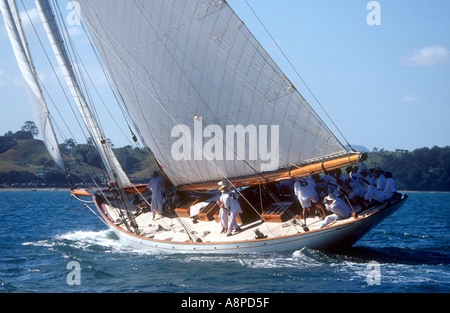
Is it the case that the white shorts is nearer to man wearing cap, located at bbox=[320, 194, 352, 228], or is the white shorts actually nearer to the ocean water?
man wearing cap, located at bbox=[320, 194, 352, 228]

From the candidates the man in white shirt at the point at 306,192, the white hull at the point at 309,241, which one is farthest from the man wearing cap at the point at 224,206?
the man in white shirt at the point at 306,192

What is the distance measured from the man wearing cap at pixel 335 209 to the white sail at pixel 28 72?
1143cm

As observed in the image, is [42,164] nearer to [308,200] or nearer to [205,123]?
[205,123]

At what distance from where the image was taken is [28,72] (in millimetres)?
20344

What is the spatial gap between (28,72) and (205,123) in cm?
803

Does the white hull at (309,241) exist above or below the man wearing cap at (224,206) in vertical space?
below

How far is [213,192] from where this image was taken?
2147 centimetres

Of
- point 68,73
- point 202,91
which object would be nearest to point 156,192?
point 202,91

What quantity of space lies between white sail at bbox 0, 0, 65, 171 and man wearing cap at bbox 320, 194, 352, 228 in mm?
11430

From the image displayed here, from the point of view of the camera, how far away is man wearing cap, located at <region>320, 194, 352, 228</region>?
15219mm

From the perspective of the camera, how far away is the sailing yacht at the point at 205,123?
51.1 feet

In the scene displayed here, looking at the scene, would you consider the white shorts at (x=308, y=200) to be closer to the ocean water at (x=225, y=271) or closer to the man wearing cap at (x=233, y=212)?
the ocean water at (x=225, y=271)

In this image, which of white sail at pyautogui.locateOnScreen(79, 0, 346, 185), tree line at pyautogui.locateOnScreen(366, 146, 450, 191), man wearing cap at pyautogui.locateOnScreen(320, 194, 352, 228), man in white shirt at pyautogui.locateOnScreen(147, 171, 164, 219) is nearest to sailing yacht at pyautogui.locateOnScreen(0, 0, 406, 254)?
white sail at pyautogui.locateOnScreen(79, 0, 346, 185)
